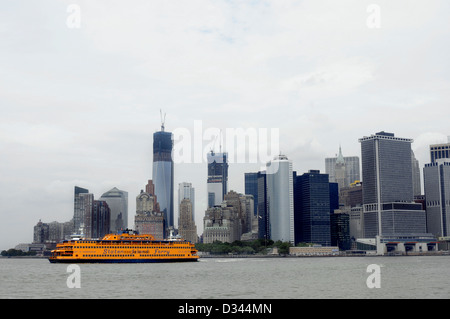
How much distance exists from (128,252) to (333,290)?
9642 cm

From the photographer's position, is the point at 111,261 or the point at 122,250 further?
the point at 122,250

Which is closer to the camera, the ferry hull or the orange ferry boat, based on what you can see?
the ferry hull

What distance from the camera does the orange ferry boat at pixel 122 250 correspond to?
A: 156000 millimetres

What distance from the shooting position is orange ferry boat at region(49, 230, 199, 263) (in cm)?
15600

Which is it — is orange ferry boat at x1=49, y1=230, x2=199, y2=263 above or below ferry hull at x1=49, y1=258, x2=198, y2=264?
above

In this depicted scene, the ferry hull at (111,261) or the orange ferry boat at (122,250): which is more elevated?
the orange ferry boat at (122,250)

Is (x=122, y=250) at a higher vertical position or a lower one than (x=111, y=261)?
higher

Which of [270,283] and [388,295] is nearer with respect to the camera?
[388,295]

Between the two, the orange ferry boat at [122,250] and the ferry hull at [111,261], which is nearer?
the ferry hull at [111,261]

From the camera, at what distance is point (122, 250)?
528 ft
